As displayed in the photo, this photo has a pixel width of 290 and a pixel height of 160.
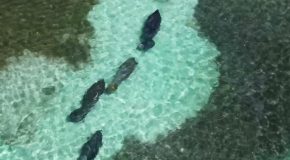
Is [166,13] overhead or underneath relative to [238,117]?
overhead

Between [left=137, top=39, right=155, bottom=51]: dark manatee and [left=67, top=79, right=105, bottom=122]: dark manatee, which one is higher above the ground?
[left=137, top=39, right=155, bottom=51]: dark manatee

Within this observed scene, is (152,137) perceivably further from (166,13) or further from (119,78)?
(166,13)

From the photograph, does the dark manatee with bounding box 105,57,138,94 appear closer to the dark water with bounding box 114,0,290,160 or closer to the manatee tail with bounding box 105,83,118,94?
the manatee tail with bounding box 105,83,118,94

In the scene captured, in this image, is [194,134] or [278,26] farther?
[278,26]

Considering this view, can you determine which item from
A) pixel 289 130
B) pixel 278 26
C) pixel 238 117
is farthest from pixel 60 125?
pixel 278 26

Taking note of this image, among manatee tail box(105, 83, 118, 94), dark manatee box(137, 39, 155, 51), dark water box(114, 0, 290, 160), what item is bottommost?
dark water box(114, 0, 290, 160)

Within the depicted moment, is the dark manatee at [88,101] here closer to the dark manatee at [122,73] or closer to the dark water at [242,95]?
the dark manatee at [122,73]

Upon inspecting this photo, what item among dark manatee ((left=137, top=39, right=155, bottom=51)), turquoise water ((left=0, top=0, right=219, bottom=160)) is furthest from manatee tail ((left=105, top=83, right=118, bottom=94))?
dark manatee ((left=137, top=39, right=155, bottom=51))
